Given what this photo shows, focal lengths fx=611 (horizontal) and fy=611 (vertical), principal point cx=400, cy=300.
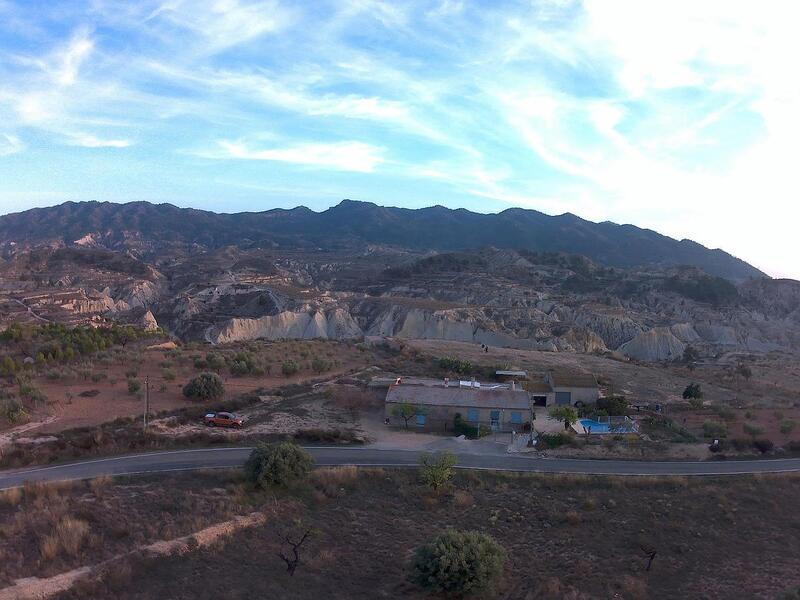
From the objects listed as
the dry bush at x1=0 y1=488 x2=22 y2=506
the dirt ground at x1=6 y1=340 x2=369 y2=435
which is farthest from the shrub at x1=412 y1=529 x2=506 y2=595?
the dirt ground at x1=6 y1=340 x2=369 y2=435

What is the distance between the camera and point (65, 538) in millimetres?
13242

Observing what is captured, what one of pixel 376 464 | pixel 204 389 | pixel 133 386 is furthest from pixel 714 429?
pixel 133 386

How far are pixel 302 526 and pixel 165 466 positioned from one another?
6011 millimetres

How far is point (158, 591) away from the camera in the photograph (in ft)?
39.4

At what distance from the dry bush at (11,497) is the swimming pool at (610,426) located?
69.8ft

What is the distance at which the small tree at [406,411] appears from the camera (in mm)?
26625

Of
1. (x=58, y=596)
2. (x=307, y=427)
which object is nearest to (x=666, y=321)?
(x=307, y=427)

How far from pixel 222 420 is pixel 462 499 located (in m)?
11.2

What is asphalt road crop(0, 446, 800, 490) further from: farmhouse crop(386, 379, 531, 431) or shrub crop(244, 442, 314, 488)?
farmhouse crop(386, 379, 531, 431)

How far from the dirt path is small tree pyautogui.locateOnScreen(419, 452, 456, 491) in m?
5.05

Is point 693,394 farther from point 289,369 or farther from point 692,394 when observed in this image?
point 289,369

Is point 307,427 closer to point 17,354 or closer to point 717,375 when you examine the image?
point 17,354

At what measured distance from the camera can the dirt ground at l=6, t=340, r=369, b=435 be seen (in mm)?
23969

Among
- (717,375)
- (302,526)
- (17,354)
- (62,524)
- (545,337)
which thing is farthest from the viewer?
(545,337)
